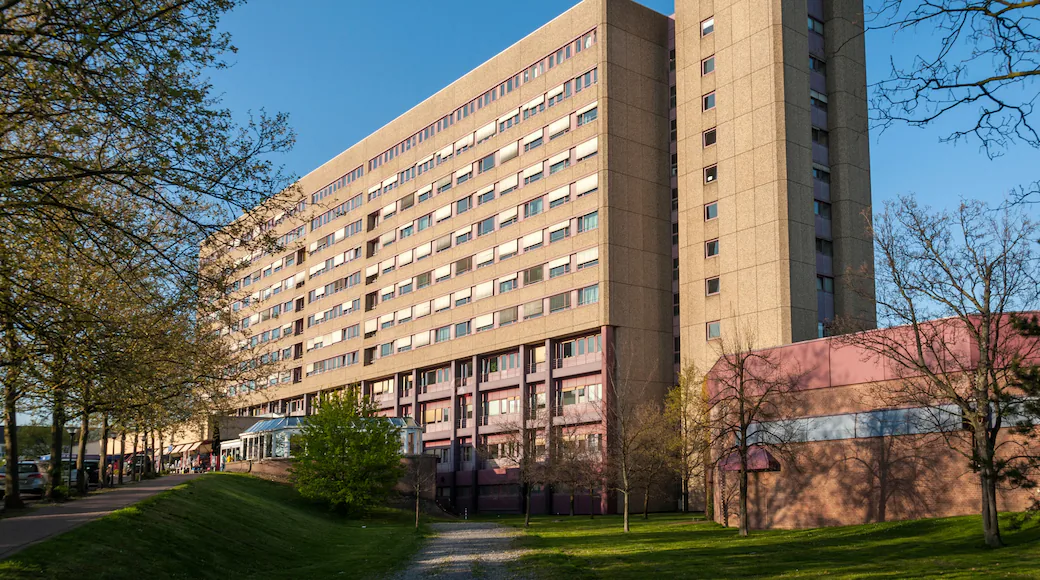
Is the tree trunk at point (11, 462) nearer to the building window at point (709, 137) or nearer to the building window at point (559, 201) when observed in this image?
the building window at point (559, 201)

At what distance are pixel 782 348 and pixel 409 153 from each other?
59913mm

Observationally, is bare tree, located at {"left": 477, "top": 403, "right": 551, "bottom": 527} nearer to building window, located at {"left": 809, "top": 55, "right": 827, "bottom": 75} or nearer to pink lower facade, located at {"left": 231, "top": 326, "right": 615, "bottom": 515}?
pink lower facade, located at {"left": 231, "top": 326, "right": 615, "bottom": 515}

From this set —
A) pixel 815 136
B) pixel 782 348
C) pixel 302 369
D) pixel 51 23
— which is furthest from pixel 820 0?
pixel 302 369

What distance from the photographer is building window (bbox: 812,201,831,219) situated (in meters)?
62.8

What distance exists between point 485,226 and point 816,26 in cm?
3162

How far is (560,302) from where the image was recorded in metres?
71.8

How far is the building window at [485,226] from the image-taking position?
80.4 m

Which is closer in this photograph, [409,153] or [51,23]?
[51,23]

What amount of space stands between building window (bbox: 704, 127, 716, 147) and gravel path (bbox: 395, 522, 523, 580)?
32.8 metres

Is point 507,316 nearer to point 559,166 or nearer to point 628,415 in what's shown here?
point 559,166

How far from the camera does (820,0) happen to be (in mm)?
66625

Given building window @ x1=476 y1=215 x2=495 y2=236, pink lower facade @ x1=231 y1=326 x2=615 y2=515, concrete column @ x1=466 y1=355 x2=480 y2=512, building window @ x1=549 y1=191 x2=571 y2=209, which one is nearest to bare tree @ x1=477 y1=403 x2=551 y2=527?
pink lower facade @ x1=231 y1=326 x2=615 y2=515

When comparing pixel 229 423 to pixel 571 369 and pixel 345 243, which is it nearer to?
pixel 345 243

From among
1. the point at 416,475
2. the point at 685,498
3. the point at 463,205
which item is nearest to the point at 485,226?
the point at 463,205
